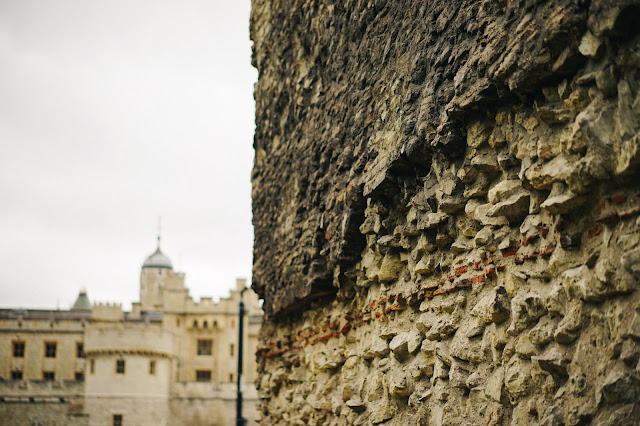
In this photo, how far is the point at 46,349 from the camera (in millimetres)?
51219

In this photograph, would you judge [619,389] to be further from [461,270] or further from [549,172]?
[461,270]

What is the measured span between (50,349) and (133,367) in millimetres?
15809

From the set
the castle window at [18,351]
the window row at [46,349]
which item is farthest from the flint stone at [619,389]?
the castle window at [18,351]

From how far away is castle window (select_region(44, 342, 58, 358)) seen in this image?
51.2 m

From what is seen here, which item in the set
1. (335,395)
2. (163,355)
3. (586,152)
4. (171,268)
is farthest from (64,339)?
(586,152)

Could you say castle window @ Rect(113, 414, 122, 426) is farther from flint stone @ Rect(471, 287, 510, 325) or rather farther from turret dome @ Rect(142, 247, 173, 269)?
flint stone @ Rect(471, 287, 510, 325)

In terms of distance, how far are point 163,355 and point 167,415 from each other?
10.6 ft

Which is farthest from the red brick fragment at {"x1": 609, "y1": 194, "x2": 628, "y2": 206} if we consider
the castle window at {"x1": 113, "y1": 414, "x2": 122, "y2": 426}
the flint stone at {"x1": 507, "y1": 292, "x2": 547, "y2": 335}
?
the castle window at {"x1": 113, "y1": 414, "x2": 122, "y2": 426}

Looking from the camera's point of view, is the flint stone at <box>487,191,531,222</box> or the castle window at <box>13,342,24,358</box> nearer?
the flint stone at <box>487,191,531,222</box>

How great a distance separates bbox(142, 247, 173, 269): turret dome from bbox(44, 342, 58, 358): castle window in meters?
22.1

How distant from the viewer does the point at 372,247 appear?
5.32 meters

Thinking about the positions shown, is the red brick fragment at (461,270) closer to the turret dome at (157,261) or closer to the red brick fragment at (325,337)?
the red brick fragment at (325,337)

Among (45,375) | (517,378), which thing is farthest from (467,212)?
(45,375)

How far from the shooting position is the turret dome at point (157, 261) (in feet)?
241
